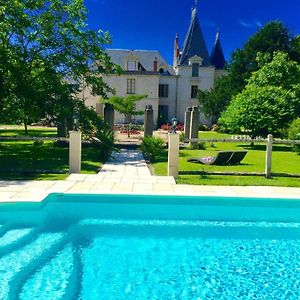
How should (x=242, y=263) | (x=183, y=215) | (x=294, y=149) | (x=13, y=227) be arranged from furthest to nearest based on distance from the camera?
(x=294, y=149), (x=183, y=215), (x=13, y=227), (x=242, y=263)

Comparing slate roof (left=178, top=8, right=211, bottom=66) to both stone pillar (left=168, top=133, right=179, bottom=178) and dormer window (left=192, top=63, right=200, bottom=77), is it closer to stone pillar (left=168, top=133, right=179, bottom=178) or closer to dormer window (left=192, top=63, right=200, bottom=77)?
dormer window (left=192, top=63, right=200, bottom=77)

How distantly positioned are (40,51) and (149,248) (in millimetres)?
12204

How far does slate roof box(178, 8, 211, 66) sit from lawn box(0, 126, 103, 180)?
106 ft

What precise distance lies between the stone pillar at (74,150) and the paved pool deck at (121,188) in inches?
19.0

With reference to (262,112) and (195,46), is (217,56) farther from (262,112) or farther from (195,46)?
(262,112)

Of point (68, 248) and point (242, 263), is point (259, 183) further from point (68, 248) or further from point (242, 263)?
point (68, 248)

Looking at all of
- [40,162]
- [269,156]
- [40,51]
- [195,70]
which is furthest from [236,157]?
[195,70]

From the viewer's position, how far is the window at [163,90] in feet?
157

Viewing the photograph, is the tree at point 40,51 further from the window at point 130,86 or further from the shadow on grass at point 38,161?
the window at point 130,86

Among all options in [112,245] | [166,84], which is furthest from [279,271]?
[166,84]

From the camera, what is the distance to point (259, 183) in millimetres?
10211

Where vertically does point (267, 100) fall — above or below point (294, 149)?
above

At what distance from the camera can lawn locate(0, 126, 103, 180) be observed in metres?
10.7

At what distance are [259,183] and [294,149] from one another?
1049 centimetres
